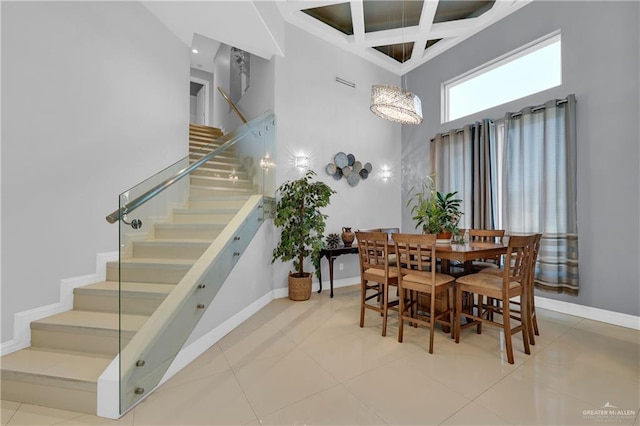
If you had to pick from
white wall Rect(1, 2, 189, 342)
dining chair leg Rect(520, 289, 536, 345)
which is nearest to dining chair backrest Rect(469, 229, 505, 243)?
dining chair leg Rect(520, 289, 536, 345)

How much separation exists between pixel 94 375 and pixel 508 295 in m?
3.15

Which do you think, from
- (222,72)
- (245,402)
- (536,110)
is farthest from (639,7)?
(222,72)

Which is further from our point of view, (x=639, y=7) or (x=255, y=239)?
(x=255, y=239)

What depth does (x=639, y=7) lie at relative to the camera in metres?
3.00

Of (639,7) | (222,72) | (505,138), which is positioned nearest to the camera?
(639,7)

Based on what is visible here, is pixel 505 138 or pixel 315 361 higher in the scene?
pixel 505 138

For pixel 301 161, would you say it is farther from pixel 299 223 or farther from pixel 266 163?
pixel 299 223

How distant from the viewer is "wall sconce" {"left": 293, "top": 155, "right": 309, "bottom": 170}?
452 centimetres

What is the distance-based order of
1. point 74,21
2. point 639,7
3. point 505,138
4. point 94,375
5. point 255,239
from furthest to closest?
point 505,138 < point 255,239 < point 639,7 < point 74,21 < point 94,375

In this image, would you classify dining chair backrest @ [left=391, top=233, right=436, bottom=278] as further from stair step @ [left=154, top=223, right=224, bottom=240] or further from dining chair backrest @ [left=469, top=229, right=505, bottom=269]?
stair step @ [left=154, top=223, right=224, bottom=240]

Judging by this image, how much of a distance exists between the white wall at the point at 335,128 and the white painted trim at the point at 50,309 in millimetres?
2148

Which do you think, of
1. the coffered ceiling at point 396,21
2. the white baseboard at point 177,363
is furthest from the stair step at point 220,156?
the coffered ceiling at point 396,21

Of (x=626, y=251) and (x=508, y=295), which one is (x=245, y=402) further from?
(x=626, y=251)

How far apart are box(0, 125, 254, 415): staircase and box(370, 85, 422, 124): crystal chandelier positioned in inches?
79.9
